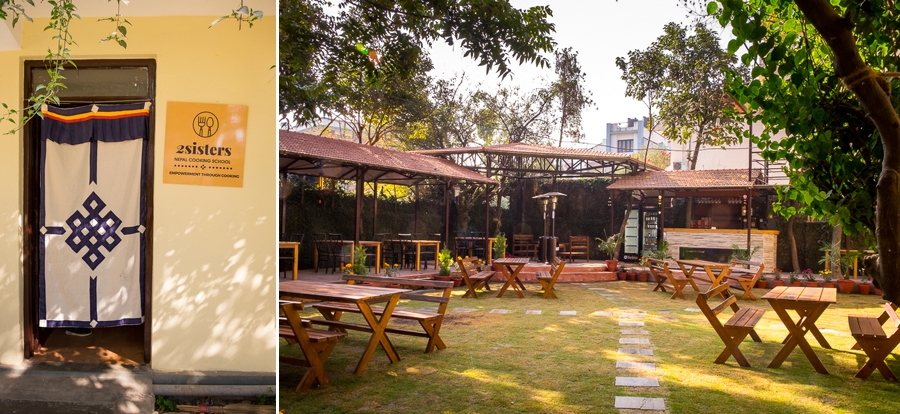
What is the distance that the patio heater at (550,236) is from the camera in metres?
6.68

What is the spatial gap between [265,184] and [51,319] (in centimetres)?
175

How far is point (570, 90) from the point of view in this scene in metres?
3.70

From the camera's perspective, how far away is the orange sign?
380 cm

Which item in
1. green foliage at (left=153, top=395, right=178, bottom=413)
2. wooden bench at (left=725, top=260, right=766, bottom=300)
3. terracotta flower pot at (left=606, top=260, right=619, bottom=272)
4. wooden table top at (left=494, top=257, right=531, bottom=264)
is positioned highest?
wooden table top at (left=494, top=257, right=531, bottom=264)

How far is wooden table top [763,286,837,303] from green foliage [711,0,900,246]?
149cm

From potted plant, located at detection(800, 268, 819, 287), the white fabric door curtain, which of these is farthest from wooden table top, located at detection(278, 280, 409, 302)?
potted plant, located at detection(800, 268, 819, 287)

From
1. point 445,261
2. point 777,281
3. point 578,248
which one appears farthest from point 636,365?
point 777,281

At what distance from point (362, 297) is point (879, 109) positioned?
2.58 metres

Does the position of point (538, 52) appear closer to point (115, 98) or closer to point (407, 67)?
point (407, 67)

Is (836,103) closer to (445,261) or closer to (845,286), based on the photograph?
(445,261)

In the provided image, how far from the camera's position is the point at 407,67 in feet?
11.3

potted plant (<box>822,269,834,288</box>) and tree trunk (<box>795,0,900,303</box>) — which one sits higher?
tree trunk (<box>795,0,900,303</box>)

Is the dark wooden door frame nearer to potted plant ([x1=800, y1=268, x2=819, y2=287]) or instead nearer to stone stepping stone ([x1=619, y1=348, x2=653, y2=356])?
stone stepping stone ([x1=619, y1=348, x2=653, y2=356])

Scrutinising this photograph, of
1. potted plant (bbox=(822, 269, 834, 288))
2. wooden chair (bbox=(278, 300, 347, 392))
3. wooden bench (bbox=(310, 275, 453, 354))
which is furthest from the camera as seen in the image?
potted plant (bbox=(822, 269, 834, 288))
